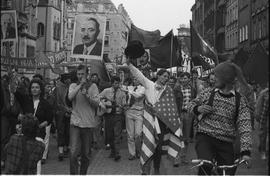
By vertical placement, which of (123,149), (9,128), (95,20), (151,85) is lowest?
(123,149)

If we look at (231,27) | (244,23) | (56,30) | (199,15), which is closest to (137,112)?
(244,23)

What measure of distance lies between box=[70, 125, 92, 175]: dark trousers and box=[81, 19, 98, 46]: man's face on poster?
2135mm

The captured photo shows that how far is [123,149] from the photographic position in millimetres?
14789

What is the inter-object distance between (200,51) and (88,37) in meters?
5.45

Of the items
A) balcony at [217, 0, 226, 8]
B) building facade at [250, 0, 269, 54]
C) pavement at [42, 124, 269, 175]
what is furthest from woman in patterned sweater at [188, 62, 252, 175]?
balcony at [217, 0, 226, 8]

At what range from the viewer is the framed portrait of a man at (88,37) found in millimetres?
10430

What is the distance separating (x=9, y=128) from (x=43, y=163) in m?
2.88

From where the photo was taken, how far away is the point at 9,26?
14.1m

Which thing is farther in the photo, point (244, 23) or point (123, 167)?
point (244, 23)

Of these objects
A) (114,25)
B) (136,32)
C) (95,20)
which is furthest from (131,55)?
(114,25)

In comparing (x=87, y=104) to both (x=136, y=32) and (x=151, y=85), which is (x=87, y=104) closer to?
(x=151, y=85)

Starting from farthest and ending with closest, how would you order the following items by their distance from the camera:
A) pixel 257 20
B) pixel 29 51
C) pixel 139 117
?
pixel 29 51, pixel 257 20, pixel 139 117

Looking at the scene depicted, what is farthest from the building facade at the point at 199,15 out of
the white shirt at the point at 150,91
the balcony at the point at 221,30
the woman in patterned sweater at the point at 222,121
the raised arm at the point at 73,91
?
the woman in patterned sweater at the point at 222,121

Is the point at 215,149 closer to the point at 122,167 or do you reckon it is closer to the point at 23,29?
the point at 122,167
